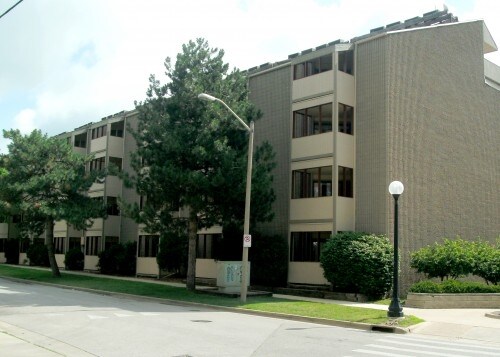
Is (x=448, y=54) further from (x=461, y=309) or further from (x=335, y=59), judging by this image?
(x=461, y=309)

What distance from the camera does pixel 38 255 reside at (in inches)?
2039

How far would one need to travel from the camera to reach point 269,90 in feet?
100

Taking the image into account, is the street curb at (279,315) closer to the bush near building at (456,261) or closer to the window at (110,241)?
the bush near building at (456,261)

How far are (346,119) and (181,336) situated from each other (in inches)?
658

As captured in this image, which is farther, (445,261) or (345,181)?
(345,181)

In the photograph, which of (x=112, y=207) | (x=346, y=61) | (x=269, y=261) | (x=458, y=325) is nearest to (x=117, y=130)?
(x=112, y=207)

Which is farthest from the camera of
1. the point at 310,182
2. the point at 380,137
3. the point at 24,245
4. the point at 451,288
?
the point at 24,245

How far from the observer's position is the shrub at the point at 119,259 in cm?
3941

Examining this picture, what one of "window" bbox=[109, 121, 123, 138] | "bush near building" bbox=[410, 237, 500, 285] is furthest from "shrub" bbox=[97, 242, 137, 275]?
"bush near building" bbox=[410, 237, 500, 285]

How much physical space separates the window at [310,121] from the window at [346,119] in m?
1.02

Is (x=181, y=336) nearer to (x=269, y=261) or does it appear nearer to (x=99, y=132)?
(x=269, y=261)

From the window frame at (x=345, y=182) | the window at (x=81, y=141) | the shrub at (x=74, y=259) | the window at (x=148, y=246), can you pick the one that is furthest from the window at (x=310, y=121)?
the window at (x=81, y=141)

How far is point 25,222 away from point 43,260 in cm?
1448

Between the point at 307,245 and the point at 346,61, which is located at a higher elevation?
the point at 346,61
